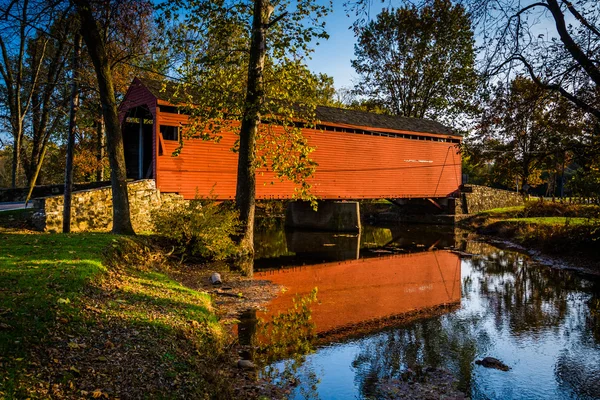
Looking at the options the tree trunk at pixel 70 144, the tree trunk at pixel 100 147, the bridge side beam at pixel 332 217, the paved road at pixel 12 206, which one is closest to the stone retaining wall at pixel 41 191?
the paved road at pixel 12 206

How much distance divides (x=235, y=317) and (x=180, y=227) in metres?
4.62

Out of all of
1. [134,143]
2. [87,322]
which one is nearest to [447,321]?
[87,322]

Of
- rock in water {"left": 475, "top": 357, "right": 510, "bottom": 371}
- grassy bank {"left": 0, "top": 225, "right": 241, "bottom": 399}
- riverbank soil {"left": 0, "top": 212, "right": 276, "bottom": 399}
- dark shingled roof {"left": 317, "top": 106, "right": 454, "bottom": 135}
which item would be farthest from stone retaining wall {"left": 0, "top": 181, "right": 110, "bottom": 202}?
rock in water {"left": 475, "top": 357, "right": 510, "bottom": 371}

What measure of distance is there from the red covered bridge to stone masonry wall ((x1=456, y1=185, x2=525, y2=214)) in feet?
3.80

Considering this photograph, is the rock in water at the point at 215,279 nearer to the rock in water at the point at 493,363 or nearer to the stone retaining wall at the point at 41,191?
the rock in water at the point at 493,363

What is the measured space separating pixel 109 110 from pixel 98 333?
684 cm

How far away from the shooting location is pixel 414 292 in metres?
10.1

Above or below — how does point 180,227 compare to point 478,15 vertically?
below

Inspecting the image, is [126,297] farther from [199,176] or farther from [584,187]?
[584,187]

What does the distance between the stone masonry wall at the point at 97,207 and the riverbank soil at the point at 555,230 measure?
1264cm

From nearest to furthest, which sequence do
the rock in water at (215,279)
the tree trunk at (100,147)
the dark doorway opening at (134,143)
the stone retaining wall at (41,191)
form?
the rock in water at (215,279) → the stone retaining wall at (41,191) → the dark doorway opening at (134,143) → the tree trunk at (100,147)

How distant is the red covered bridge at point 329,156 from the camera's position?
15641 mm

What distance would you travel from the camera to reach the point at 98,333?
14.8 ft

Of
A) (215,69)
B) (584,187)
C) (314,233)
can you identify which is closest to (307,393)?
(215,69)
